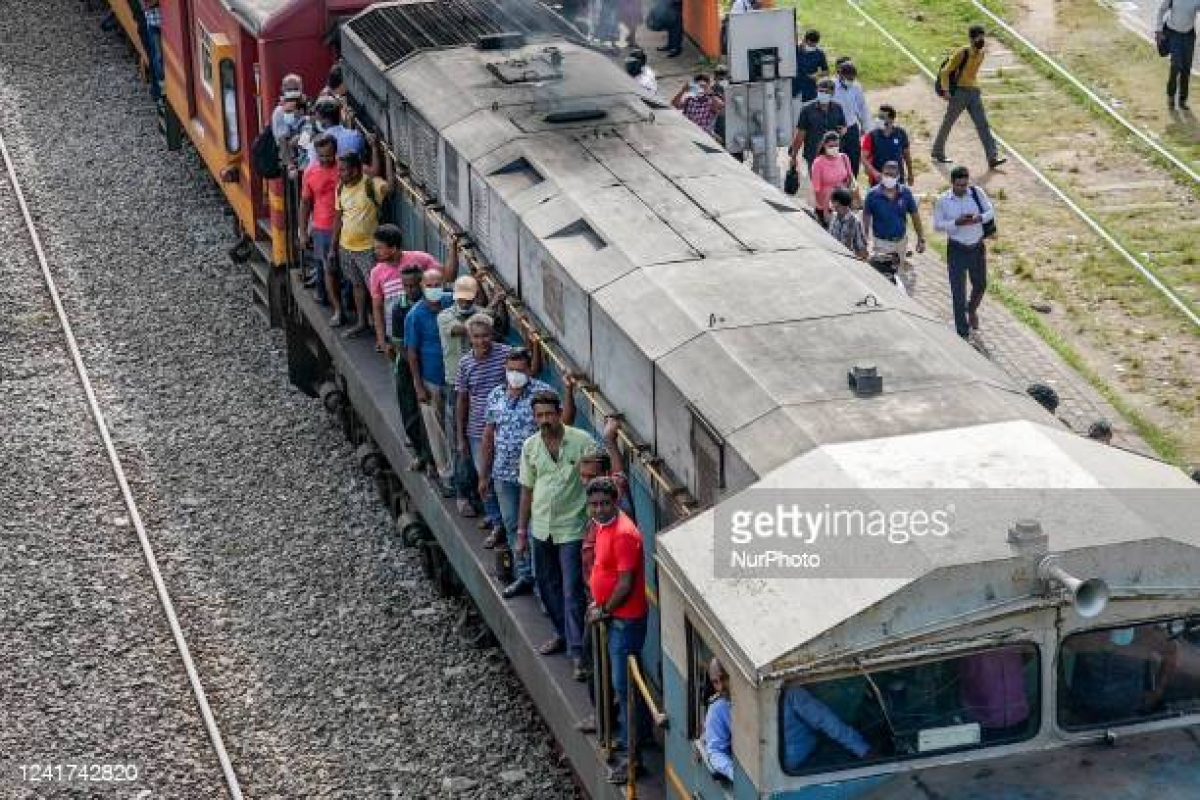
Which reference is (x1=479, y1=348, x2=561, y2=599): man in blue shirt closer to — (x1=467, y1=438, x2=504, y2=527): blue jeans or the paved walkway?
(x1=467, y1=438, x2=504, y2=527): blue jeans

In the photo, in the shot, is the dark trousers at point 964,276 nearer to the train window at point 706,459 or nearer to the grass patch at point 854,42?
the grass patch at point 854,42

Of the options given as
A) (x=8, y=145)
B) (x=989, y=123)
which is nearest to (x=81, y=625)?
(x=8, y=145)

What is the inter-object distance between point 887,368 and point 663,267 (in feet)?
5.96

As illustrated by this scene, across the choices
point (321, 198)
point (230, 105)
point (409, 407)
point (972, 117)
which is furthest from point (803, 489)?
point (972, 117)

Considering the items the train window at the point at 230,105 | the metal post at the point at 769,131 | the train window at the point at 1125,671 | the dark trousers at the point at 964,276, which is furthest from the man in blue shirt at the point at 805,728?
the train window at the point at 230,105

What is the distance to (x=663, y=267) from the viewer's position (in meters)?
11.0

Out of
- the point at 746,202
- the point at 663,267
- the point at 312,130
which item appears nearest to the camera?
the point at 663,267

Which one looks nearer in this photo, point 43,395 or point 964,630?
point 964,630

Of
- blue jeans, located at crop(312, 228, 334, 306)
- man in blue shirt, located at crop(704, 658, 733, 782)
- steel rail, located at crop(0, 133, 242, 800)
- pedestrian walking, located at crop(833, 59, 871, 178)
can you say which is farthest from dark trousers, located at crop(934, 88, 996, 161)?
man in blue shirt, located at crop(704, 658, 733, 782)

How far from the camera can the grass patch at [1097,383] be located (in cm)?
1633

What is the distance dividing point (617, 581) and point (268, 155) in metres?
7.35

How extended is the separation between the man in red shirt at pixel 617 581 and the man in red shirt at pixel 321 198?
5.70 metres

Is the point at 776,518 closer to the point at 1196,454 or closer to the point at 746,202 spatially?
the point at 746,202

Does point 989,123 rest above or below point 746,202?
below
